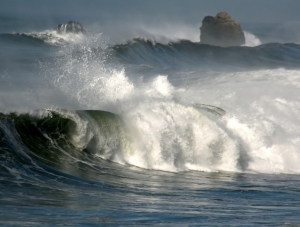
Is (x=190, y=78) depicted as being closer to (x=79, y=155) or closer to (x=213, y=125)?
(x=213, y=125)

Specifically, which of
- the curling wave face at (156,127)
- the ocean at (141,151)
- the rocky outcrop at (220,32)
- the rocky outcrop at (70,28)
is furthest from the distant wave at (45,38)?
the curling wave face at (156,127)

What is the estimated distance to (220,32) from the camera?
1868 inches

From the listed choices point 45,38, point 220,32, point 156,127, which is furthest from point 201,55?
point 156,127

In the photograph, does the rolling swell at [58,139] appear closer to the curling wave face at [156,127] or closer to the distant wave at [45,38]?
the curling wave face at [156,127]

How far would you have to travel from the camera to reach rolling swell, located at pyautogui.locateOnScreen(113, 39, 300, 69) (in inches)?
1299

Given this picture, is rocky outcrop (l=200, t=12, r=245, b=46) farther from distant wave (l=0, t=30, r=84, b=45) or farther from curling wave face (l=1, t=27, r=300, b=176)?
curling wave face (l=1, t=27, r=300, b=176)

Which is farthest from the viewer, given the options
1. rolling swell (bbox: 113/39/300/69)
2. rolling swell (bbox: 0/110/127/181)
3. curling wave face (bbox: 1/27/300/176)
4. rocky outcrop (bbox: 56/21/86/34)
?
rocky outcrop (bbox: 56/21/86/34)

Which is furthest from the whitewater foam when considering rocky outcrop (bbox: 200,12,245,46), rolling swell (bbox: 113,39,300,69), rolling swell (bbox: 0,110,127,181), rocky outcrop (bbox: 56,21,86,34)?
rocky outcrop (bbox: 200,12,245,46)

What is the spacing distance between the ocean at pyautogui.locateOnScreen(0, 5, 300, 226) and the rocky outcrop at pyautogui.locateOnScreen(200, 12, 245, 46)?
77.8 feet

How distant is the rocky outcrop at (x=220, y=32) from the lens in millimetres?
47513

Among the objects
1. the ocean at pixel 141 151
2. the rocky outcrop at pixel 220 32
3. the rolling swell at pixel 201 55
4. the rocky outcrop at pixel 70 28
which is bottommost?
the ocean at pixel 141 151

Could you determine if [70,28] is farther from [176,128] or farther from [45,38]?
[176,128]

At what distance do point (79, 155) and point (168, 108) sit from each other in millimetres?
3027

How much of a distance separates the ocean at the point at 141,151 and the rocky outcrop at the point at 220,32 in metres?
23.7
